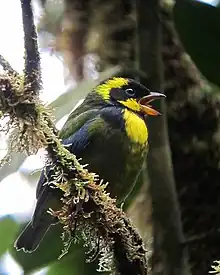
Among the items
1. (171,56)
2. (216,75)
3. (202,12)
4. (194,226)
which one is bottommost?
(194,226)

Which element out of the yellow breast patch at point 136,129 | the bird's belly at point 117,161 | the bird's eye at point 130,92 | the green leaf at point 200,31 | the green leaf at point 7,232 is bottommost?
the green leaf at point 7,232

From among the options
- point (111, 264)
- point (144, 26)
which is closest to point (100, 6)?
point (144, 26)

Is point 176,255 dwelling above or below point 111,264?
below

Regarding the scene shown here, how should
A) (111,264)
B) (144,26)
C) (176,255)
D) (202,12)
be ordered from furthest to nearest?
(144,26)
(202,12)
(176,255)
(111,264)

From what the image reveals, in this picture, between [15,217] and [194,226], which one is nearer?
[15,217]

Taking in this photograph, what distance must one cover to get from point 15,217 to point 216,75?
1.79 ft

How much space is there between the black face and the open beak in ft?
0.04

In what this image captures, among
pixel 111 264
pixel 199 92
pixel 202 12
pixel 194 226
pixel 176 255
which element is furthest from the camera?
pixel 199 92

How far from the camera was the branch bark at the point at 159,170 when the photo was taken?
1355mm

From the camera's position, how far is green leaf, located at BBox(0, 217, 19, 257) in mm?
1578

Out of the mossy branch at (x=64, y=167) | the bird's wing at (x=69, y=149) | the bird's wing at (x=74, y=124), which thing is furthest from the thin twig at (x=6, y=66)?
the bird's wing at (x=74, y=124)

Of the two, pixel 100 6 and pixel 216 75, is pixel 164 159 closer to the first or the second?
pixel 216 75

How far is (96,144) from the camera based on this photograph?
1.46 m

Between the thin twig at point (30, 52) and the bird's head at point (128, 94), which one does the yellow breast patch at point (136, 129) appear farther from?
the thin twig at point (30, 52)
